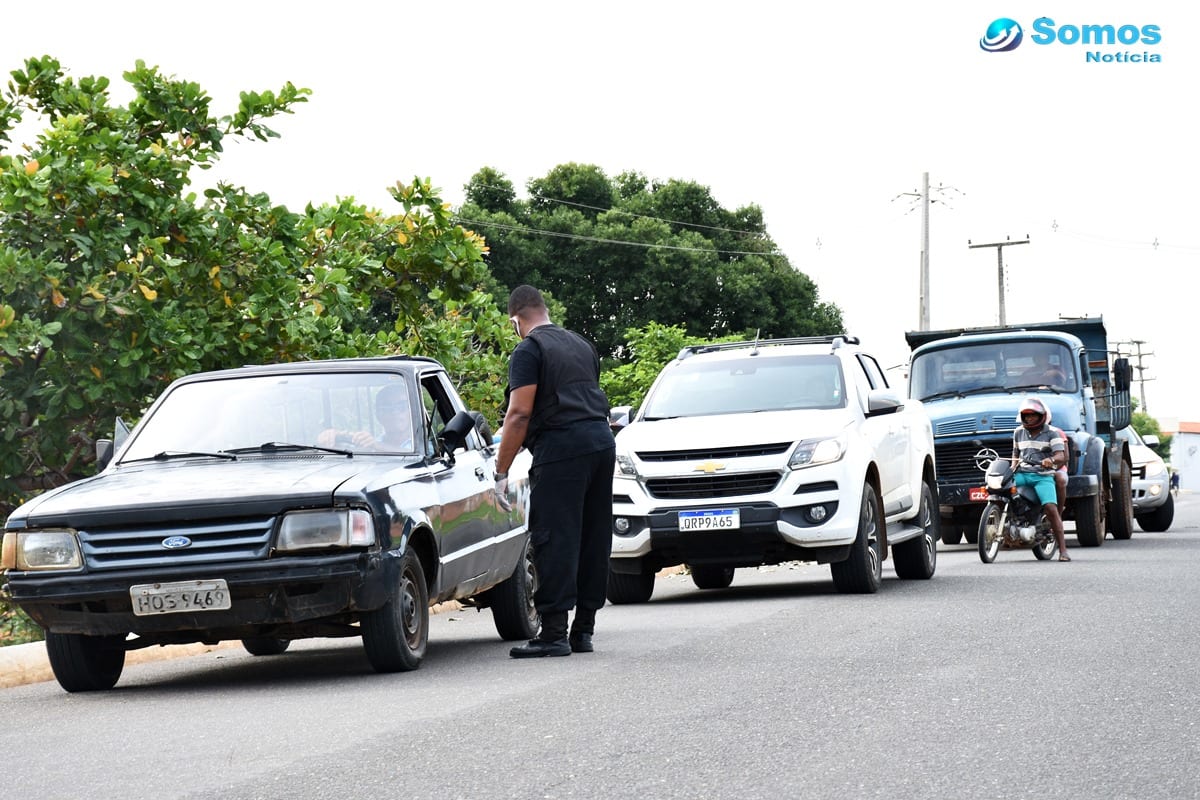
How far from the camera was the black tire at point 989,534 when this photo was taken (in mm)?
18672

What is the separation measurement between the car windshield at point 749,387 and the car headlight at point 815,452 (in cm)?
95

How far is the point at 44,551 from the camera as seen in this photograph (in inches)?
349

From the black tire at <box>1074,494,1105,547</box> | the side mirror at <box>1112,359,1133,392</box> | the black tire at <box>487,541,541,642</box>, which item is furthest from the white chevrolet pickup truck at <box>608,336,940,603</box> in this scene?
the side mirror at <box>1112,359,1133,392</box>

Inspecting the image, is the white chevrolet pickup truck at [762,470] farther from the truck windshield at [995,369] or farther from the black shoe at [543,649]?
the truck windshield at [995,369]

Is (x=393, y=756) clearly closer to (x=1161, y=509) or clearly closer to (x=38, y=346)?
(x=38, y=346)

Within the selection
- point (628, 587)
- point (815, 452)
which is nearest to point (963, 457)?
point (628, 587)

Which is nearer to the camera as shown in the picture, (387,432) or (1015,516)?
(387,432)

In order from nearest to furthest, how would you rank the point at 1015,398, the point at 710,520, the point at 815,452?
the point at 710,520
the point at 815,452
the point at 1015,398

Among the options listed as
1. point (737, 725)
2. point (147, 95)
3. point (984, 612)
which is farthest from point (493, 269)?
point (737, 725)

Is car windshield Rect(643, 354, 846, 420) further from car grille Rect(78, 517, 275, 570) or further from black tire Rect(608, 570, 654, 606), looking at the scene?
car grille Rect(78, 517, 275, 570)

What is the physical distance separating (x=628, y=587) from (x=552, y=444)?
15.6 feet

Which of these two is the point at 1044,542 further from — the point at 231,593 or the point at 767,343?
the point at 231,593

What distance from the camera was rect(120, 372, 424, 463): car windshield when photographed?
10.0m

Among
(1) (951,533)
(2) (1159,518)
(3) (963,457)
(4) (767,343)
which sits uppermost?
(4) (767,343)
